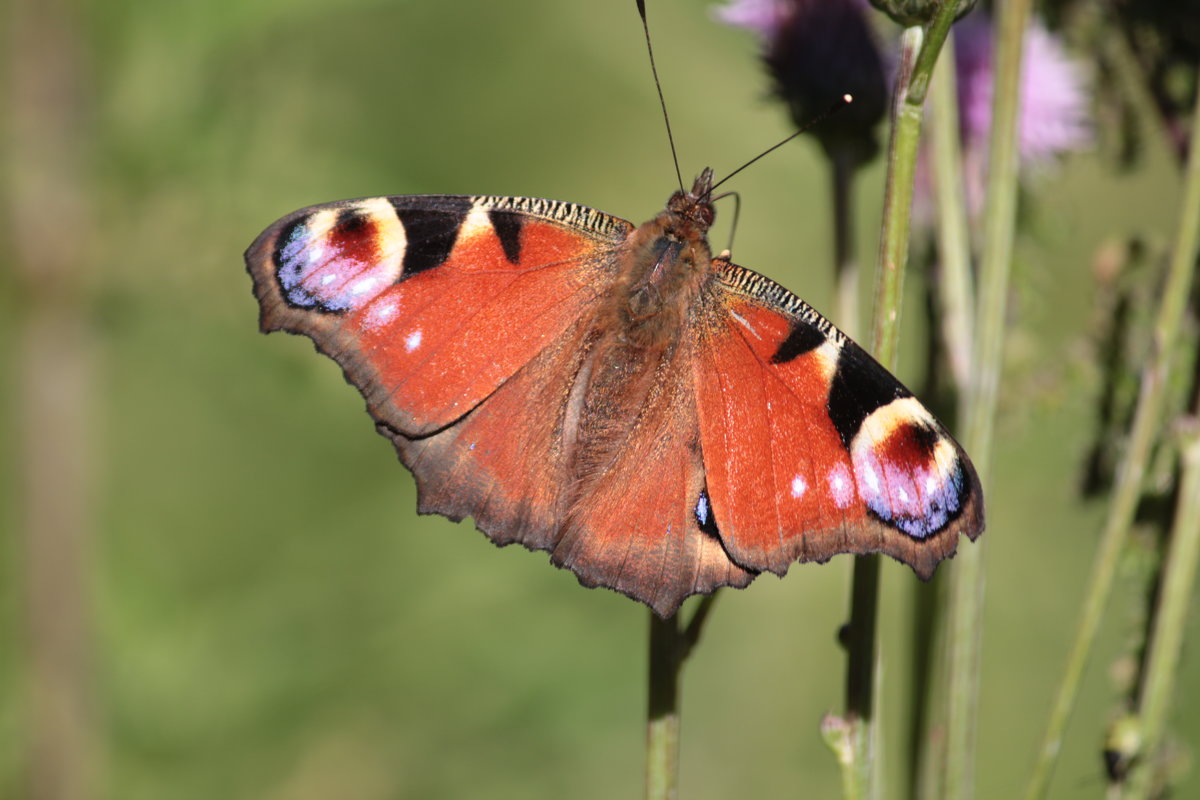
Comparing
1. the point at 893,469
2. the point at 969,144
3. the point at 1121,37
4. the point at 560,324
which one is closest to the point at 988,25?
the point at 969,144

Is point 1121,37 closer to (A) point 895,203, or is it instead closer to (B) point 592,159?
(A) point 895,203

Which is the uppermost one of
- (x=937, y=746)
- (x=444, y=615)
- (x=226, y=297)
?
(x=226, y=297)

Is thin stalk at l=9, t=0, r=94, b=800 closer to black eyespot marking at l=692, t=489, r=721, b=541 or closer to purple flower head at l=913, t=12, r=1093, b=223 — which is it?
black eyespot marking at l=692, t=489, r=721, b=541

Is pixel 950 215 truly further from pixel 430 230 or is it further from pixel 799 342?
pixel 430 230

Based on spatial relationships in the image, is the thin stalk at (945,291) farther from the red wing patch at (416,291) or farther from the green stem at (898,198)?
the red wing patch at (416,291)

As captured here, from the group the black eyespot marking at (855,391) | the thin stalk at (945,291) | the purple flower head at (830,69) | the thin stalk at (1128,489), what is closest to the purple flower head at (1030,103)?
the purple flower head at (830,69)

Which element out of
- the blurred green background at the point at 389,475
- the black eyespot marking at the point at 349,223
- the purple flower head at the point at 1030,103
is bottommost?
the blurred green background at the point at 389,475

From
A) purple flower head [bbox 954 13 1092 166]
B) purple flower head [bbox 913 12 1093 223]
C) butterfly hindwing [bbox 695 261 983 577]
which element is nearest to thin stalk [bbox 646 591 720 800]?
butterfly hindwing [bbox 695 261 983 577]
